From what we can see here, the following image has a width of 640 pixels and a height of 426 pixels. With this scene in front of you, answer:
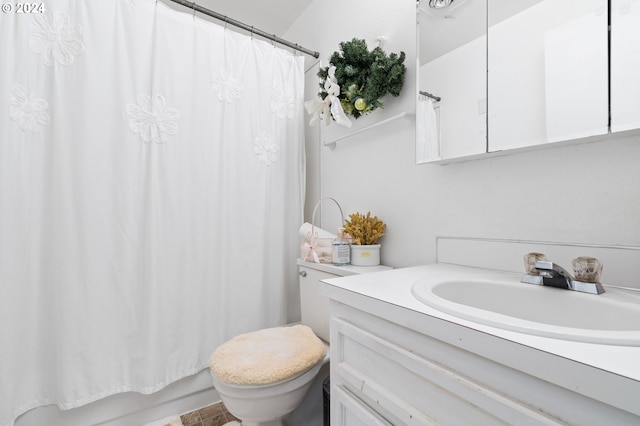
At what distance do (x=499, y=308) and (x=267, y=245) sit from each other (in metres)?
1.15

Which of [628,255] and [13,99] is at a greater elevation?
[13,99]

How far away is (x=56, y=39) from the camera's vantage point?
3.52ft

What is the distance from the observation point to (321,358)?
102 centimetres

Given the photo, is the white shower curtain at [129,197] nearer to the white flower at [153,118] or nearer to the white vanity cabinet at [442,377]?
the white flower at [153,118]

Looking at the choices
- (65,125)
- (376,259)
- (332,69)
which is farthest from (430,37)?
(65,125)

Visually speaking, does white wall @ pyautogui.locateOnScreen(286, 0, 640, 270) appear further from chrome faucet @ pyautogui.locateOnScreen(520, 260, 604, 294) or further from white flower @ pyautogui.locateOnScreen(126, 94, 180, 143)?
white flower @ pyautogui.locateOnScreen(126, 94, 180, 143)

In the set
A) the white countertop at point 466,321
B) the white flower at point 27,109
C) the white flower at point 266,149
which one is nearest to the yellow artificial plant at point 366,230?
the white countertop at point 466,321

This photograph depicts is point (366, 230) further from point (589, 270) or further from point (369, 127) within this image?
point (589, 270)

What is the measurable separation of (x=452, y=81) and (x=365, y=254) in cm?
72

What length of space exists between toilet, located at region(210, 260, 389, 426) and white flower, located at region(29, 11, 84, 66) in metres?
1.29

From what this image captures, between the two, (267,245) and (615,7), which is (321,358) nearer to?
(267,245)

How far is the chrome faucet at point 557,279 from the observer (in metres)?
0.59

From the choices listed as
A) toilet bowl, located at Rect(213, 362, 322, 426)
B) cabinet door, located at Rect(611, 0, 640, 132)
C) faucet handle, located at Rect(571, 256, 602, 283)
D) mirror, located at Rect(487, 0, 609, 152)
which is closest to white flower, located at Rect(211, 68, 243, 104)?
mirror, located at Rect(487, 0, 609, 152)

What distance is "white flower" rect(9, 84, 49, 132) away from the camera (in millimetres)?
1010
